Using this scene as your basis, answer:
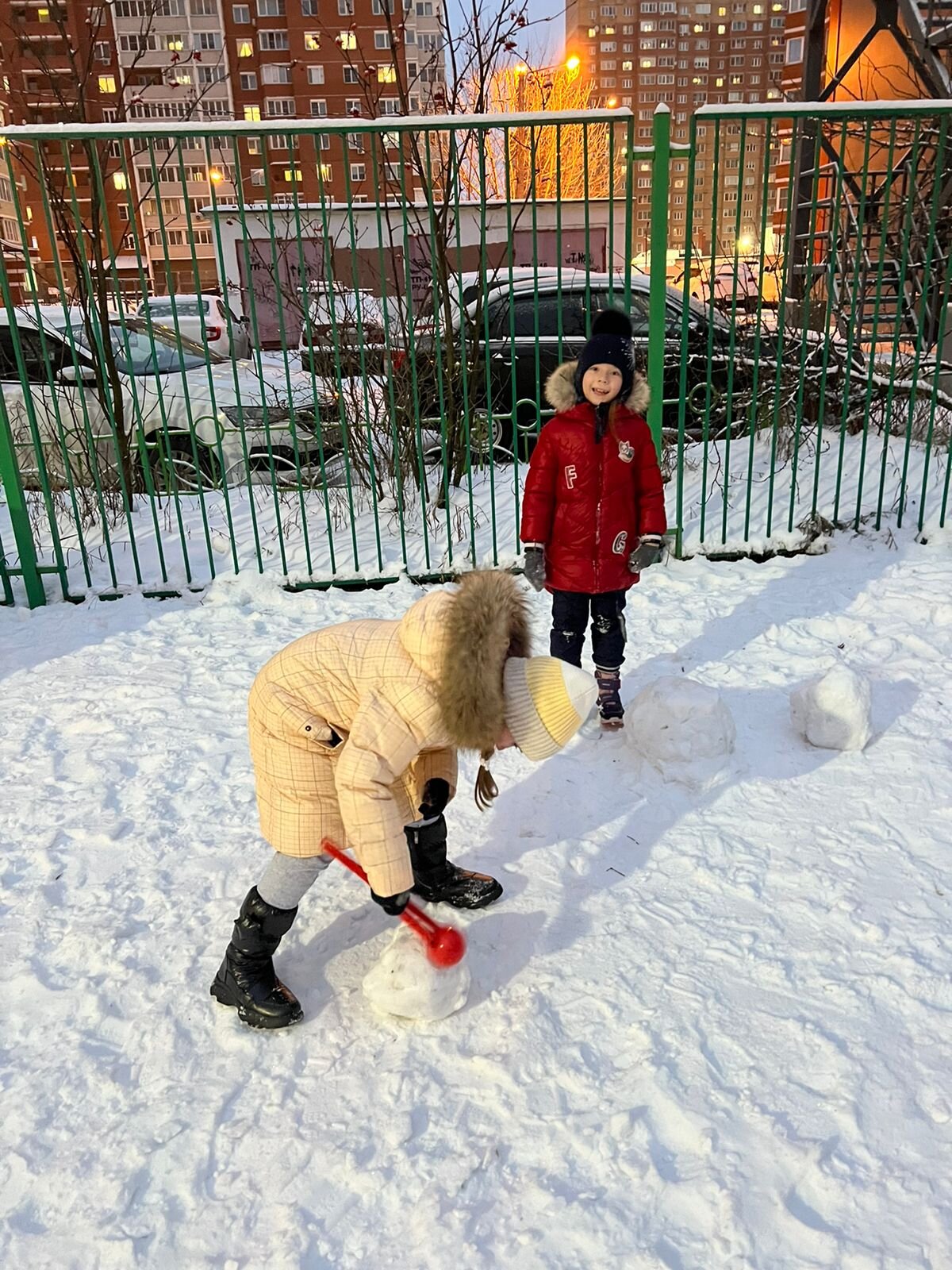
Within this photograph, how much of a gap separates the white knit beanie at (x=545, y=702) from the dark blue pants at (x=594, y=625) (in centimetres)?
153

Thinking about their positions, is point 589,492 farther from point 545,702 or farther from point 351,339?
point 351,339

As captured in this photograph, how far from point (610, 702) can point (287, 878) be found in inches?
62.3

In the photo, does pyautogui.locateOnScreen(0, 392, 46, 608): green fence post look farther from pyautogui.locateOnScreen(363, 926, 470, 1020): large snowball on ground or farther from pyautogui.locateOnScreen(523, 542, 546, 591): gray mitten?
pyautogui.locateOnScreen(363, 926, 470, 1020): large snowball on ground

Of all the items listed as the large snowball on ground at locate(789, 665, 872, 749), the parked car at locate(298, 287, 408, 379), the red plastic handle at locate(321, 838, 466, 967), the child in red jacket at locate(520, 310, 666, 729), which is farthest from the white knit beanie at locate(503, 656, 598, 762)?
the parked car at locate(298, 287, 408, 379)

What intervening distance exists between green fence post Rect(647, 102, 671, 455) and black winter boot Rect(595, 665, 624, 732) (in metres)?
1.69

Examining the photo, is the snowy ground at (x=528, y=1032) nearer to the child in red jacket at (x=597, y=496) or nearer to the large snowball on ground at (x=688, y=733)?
the large snowball on ground at (x=688, y=733)

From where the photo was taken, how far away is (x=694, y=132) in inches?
155

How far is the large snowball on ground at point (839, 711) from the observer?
295cm

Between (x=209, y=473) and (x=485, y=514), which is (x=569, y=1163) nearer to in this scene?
(x=485, y=514)

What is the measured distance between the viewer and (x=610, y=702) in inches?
127

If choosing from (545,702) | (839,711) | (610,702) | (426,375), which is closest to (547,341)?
(426,375)

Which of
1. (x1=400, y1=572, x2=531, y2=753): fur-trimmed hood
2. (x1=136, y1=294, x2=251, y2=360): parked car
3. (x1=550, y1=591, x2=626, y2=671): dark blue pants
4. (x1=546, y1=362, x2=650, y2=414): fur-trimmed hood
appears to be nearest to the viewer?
(x1=400, y1=572, x2=531, y2=753): fur-trimmed hood

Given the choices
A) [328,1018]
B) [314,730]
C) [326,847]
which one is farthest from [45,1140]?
[314,730]

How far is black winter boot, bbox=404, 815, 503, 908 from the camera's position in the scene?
2.28m
